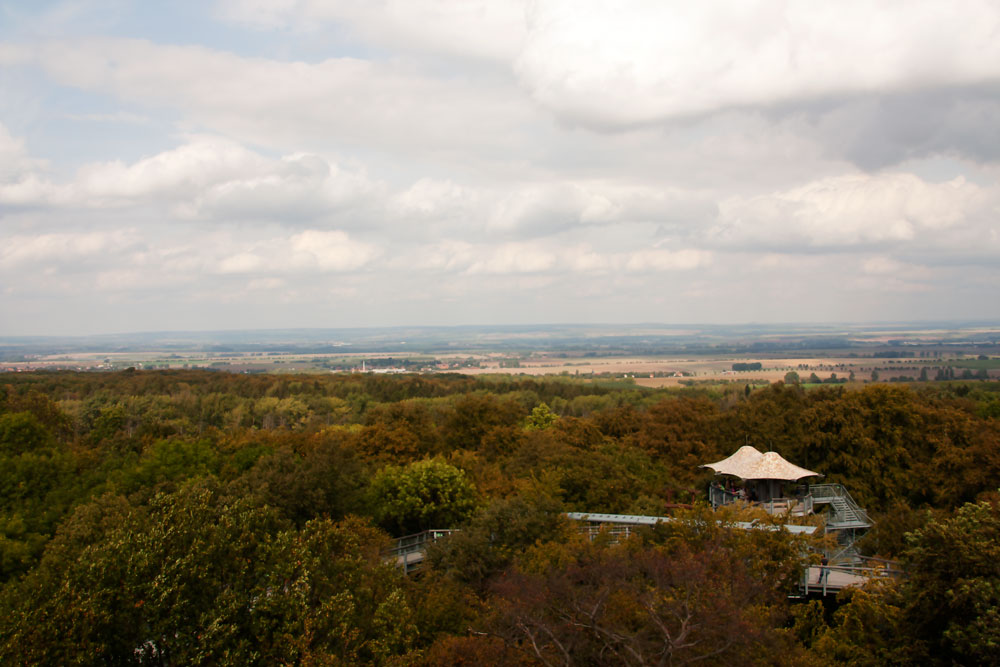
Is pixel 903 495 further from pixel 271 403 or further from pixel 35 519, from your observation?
pixel 271 403

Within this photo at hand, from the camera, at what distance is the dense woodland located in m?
15.7

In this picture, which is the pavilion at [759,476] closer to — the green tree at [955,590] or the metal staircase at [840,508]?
the metal staircase at [840,508]

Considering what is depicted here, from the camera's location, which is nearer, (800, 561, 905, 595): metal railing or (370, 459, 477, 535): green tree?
(800, 561, 905, 595): metal railing

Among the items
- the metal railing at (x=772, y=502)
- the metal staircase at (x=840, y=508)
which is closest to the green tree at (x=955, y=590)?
the metal railing at (x=772, y=502)

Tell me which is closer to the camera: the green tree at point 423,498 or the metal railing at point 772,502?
the green tree at point 423,498

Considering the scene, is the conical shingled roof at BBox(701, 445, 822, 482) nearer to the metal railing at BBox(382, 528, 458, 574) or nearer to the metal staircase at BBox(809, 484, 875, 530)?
the metal staircase at BBox(809, 484, 875, 530)

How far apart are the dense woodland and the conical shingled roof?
2.70 meters

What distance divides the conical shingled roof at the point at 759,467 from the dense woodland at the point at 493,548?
106 inches

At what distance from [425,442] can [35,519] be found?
75.9 ft

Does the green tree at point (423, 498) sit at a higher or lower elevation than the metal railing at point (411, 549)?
higher

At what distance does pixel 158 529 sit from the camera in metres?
17.4

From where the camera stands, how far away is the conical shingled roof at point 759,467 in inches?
1447

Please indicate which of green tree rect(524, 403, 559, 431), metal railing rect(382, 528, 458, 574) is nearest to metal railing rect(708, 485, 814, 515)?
metal railing rect(382, 528, 458, 574)

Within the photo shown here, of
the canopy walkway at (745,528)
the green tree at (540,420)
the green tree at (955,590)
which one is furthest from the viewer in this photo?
the green tree at (540,420)
